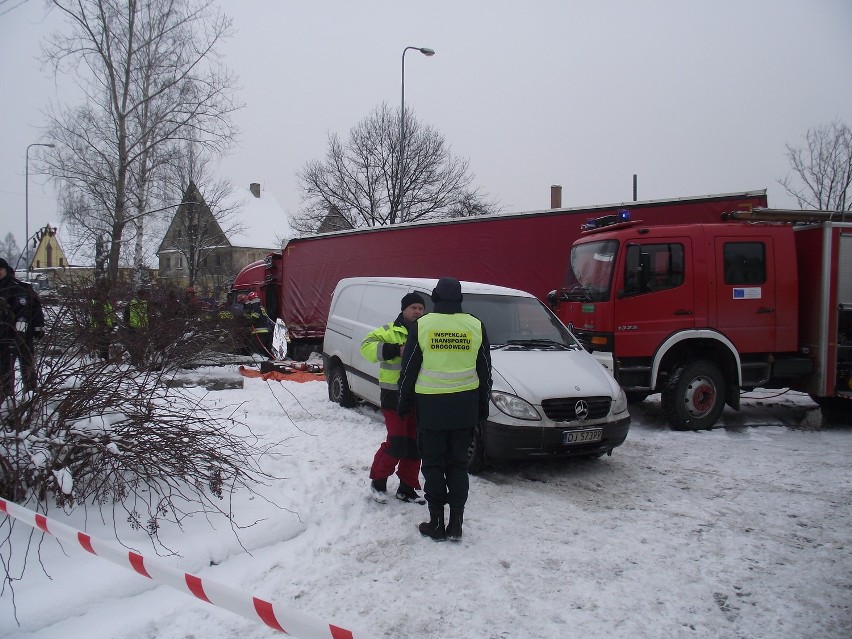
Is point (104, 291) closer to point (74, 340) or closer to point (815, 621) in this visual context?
point (74, 340)

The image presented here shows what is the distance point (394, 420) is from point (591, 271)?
4.62 metres

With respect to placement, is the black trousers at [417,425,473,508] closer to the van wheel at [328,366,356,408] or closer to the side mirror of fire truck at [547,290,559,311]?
the van wheel at [328,366,356,408]

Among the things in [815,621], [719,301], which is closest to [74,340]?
[815,621]

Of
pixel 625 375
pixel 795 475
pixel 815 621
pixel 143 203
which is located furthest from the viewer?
pixel 143 203

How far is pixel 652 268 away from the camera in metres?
7.73

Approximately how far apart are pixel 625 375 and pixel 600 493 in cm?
268

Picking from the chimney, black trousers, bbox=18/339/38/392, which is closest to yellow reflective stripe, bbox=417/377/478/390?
black trousers, bbox=18/339/38/392

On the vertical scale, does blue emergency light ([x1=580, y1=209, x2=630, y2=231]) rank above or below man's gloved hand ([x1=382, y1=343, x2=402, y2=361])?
above

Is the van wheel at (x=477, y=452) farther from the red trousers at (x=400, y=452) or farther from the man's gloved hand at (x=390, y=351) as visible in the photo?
the man's gloved hand at (x=390, y=351)

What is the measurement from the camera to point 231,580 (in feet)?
11.5

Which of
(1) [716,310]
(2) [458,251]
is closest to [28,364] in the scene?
(1) [716,310]

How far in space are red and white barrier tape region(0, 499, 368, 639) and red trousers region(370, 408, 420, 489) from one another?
2.13 meters

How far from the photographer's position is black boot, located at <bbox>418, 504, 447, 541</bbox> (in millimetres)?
4195

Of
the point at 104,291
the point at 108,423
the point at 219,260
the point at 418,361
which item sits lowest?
the point at 108,423
